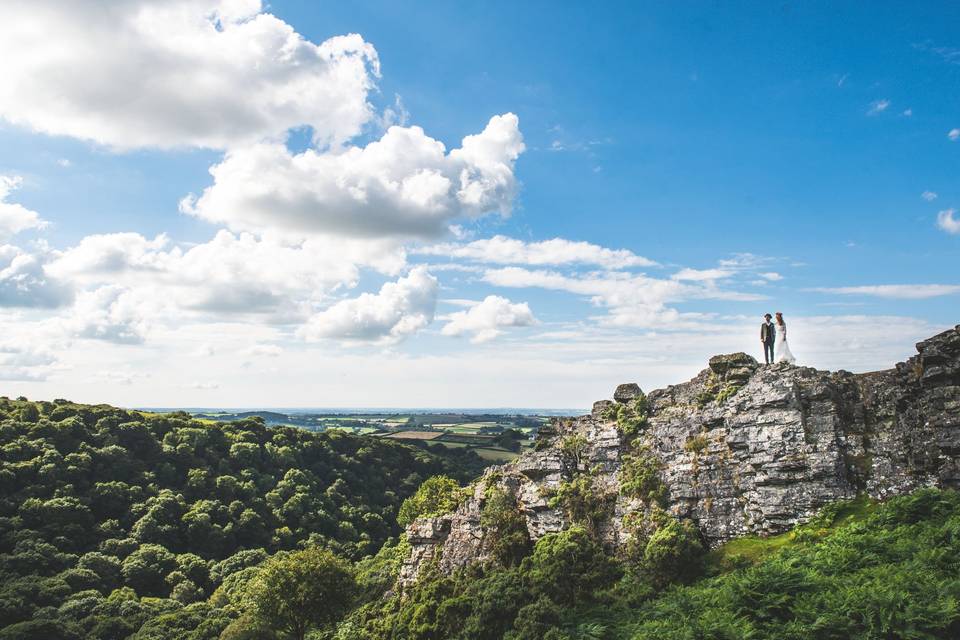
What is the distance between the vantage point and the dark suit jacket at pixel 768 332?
1484 inches

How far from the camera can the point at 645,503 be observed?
37062 mm

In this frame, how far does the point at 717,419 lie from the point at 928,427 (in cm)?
1188

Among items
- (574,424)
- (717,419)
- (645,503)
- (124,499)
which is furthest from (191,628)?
(717,419)

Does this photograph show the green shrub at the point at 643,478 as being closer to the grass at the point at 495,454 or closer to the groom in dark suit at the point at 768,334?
the groom in dark suit at the point at 768,334

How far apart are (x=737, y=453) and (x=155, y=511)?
284 ft

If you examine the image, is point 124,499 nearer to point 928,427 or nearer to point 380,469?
point 380,469

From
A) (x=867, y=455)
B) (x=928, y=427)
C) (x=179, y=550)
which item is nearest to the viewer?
(x=928, y=427)

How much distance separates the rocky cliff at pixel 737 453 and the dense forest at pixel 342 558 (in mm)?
1536

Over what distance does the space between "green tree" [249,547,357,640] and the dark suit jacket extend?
41.2 meters

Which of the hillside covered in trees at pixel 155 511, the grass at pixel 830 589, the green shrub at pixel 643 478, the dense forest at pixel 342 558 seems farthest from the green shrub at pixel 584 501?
the hillside covered in trees at pixel 155 511

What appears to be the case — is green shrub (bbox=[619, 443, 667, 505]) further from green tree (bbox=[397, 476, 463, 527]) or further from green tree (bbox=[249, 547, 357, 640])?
green tree (bbox=[249, 547, 357, 640])

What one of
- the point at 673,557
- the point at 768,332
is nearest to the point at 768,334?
the point at 768,332

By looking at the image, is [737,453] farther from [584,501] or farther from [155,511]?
[155,511]

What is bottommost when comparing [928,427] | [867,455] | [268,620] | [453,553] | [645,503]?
[268,620]
